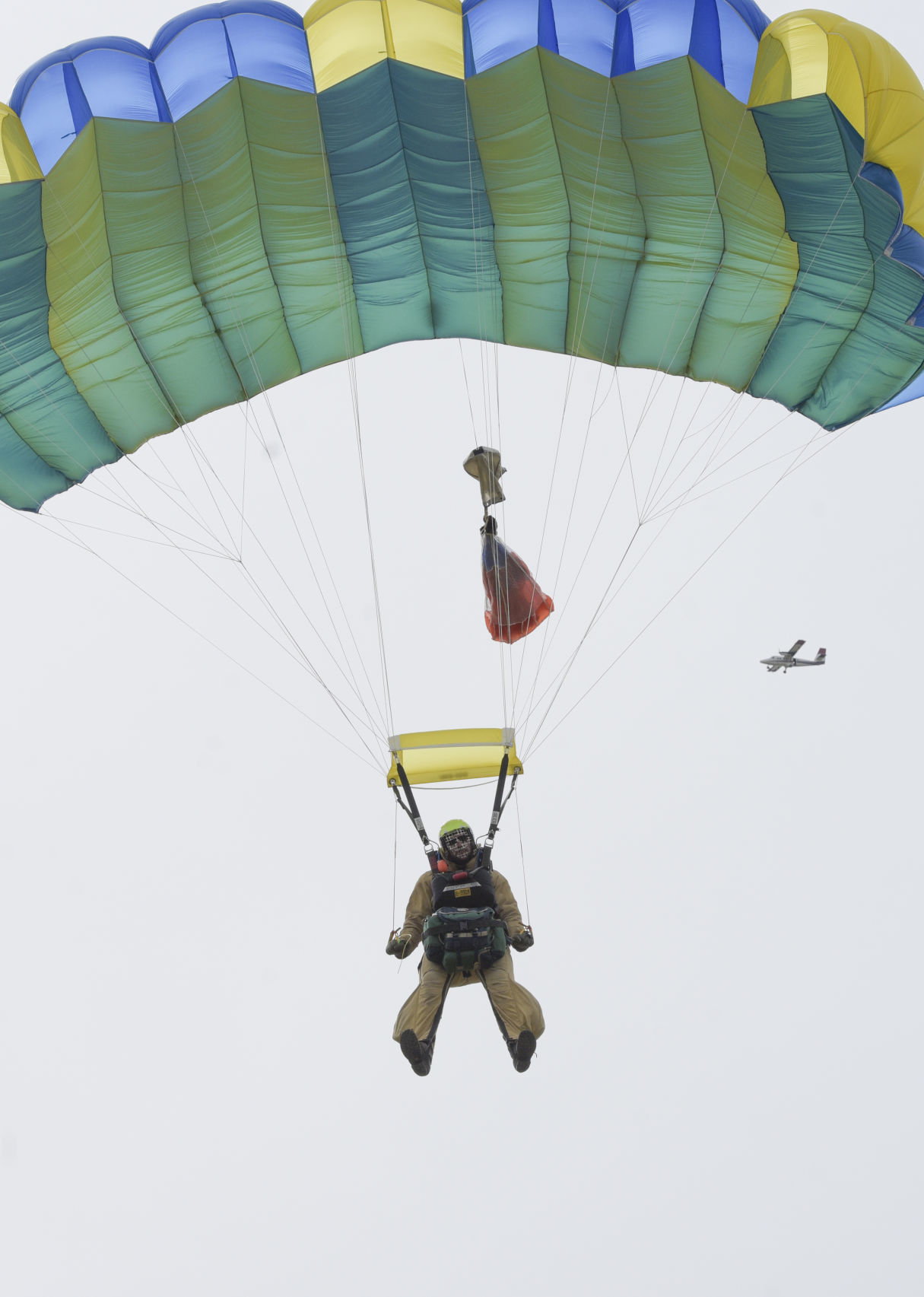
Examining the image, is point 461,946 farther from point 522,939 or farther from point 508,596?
point 508,596

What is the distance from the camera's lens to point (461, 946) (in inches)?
332

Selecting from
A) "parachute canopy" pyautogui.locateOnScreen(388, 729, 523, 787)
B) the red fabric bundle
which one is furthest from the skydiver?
the red fabric bundle

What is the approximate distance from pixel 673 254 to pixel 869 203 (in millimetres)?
1583

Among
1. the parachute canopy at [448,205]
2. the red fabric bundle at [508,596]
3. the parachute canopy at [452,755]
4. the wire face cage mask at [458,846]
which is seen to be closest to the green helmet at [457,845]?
the wire face cage mask at [458,846]

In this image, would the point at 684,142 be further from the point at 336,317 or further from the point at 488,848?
the point at 488,848

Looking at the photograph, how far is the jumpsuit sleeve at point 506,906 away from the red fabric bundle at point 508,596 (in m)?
2.79

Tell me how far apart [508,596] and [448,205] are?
3.09 m

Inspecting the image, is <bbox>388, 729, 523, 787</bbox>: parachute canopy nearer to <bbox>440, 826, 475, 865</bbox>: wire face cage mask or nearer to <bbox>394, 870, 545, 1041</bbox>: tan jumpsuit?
<bbox>440, 826, 475, 865</bbox>: wire face cage mask

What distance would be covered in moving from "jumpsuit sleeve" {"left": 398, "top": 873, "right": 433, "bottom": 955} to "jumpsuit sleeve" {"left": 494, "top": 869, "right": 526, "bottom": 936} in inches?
16.3

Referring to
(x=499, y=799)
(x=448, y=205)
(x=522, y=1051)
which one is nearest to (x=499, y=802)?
(x=499, y=799)

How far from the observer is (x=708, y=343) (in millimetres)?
10742

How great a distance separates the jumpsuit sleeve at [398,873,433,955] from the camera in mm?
8641

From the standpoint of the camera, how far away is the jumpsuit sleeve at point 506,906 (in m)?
8.63

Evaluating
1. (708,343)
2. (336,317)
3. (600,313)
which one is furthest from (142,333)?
(708,343)
